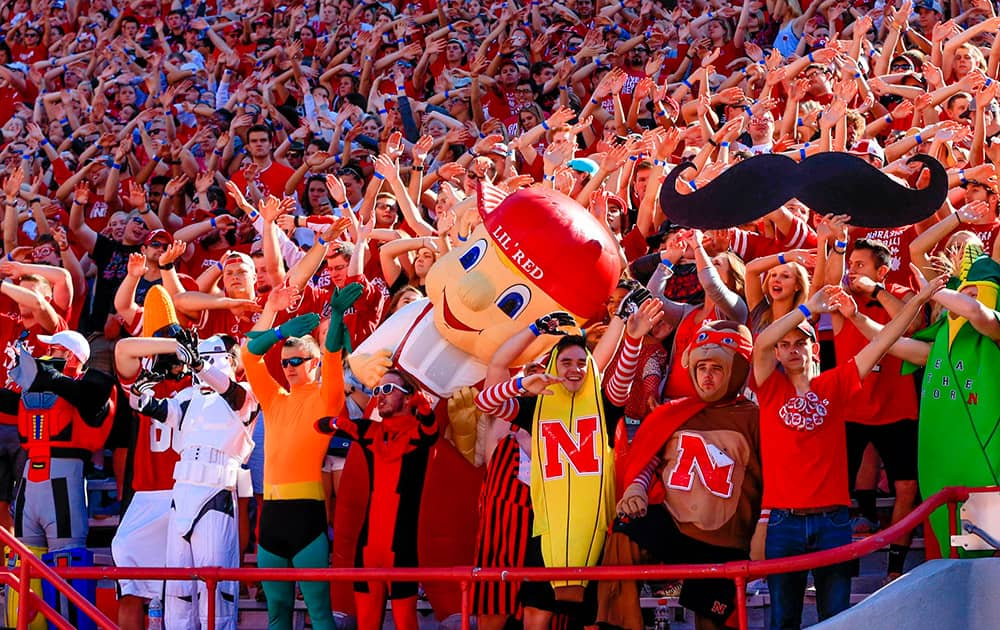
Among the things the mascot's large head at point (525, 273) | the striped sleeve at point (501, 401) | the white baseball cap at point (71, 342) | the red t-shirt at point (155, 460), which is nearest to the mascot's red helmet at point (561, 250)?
the mascot's large head at point (525, 273)

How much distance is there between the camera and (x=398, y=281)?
8.64 metres

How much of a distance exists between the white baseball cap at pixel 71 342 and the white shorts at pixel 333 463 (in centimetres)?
147

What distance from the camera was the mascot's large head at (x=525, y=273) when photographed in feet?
21.8

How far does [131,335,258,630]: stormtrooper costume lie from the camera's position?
23.6 feet

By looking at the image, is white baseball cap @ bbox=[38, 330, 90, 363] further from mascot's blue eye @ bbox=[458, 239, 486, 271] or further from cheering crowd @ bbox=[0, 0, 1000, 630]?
mascot's blue eye @ bbox=[458, 239, 486, 271]

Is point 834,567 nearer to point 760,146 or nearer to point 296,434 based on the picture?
point 296,434

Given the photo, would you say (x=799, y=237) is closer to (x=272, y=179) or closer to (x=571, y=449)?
(x=571, y=449)

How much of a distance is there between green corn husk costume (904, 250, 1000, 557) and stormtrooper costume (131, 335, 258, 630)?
3186 mm

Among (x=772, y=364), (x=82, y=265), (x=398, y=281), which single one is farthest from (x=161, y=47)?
(x=772, y=364)

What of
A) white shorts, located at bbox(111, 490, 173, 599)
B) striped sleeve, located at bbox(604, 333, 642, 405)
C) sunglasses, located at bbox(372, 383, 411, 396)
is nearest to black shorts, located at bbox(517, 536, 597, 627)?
striped sleeve, located at bbox(604, 333, 642, 405)

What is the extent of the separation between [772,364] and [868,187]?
0.85m

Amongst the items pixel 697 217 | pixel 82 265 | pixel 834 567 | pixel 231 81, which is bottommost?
pixel 834 567

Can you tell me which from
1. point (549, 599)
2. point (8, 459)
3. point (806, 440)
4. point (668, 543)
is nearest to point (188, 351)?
point (8, 459)

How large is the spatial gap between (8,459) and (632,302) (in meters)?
4.02
